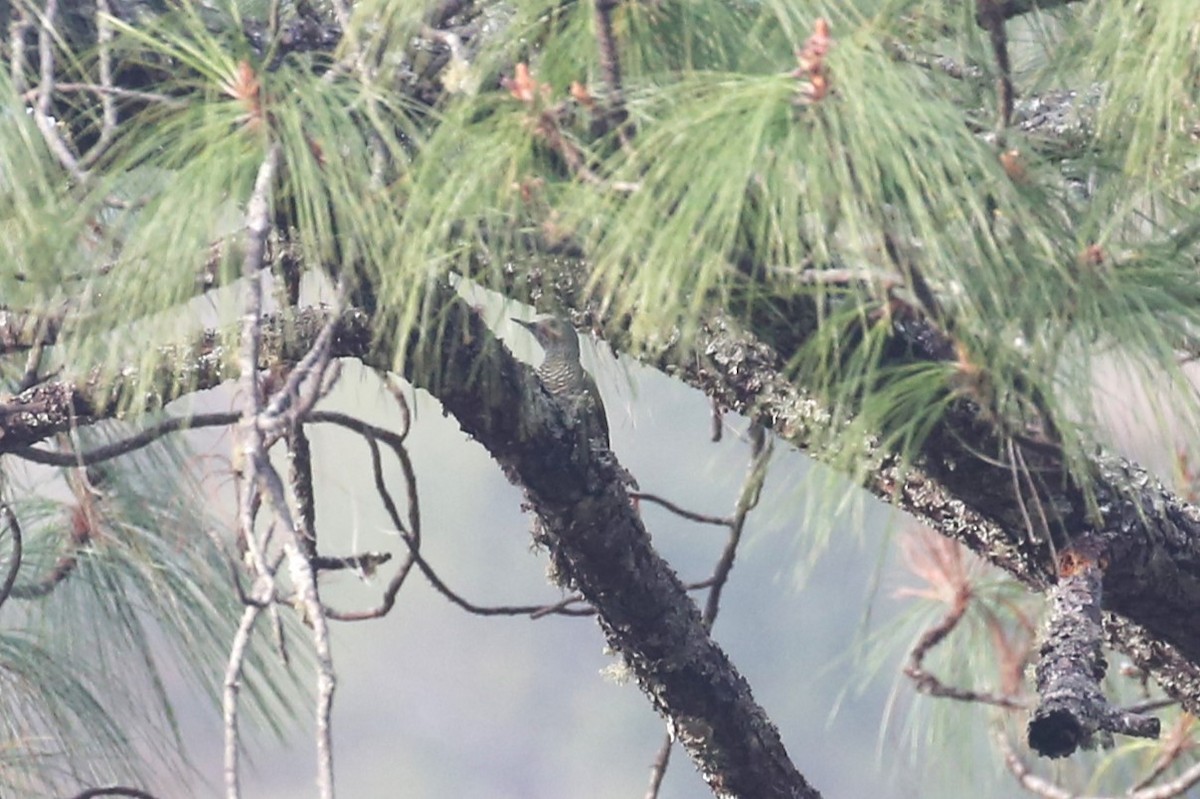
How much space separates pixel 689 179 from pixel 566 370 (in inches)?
19.9

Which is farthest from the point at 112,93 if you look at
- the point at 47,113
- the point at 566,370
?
the point at 566,370

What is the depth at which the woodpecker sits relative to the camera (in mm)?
956

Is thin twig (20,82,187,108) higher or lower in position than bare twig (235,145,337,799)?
higher

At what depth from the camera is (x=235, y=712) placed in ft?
1.24

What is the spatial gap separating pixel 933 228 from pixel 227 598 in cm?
75

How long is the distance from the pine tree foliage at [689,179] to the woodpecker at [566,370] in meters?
0.31

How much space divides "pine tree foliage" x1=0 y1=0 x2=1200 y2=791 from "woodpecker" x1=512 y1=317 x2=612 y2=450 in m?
0.31

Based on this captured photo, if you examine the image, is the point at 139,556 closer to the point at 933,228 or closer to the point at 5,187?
the point at 5,187

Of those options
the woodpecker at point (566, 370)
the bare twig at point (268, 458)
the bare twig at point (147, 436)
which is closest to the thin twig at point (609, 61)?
the bare twig at point (268, 458)

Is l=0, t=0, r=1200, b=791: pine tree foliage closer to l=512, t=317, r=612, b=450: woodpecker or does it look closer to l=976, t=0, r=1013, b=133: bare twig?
l=976, t=0, r=1013, b=133: bare twig

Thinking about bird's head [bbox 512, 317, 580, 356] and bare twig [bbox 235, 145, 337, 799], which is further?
bird's head [bbox 512, 317, 580, 356]

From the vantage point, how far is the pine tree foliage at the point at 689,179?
1.54 feet

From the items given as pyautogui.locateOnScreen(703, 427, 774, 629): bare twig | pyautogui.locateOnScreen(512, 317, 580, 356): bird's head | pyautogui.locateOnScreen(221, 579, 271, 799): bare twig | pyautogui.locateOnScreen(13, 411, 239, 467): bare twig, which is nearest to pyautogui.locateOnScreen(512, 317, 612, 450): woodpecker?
pyautogui.locateOnScreen(512, 317, 580, 356): bird's head

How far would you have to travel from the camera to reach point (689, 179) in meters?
0.48
